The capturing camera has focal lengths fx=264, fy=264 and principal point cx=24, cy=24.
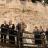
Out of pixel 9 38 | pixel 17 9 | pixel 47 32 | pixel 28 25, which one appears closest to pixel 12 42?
pixel 9 38

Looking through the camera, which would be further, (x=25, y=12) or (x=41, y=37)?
(x=25, y=12)

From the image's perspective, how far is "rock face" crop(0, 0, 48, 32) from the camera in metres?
18.4

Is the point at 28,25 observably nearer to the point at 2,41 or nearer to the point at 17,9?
the point at 17,9

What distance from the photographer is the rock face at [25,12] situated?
1836 centimetres

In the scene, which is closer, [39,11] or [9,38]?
[9,38]

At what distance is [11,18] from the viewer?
60.1 feet

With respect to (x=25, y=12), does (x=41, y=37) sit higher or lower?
lower

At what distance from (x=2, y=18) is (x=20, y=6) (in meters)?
3.62

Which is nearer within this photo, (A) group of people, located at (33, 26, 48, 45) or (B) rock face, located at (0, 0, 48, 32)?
(A) group of people, located at (33, 26, 48, 45)

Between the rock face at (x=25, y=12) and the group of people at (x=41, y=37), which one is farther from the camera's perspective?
the rock face at (x=25, y=12)

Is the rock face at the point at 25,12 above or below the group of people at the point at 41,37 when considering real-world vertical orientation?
above

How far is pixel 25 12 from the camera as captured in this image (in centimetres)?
2034

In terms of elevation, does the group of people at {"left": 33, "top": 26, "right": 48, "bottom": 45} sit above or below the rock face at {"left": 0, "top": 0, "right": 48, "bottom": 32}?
below

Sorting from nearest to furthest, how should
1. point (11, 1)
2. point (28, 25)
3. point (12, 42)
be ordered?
point (12, 42) < point (28, 25) < point (11, 1)
